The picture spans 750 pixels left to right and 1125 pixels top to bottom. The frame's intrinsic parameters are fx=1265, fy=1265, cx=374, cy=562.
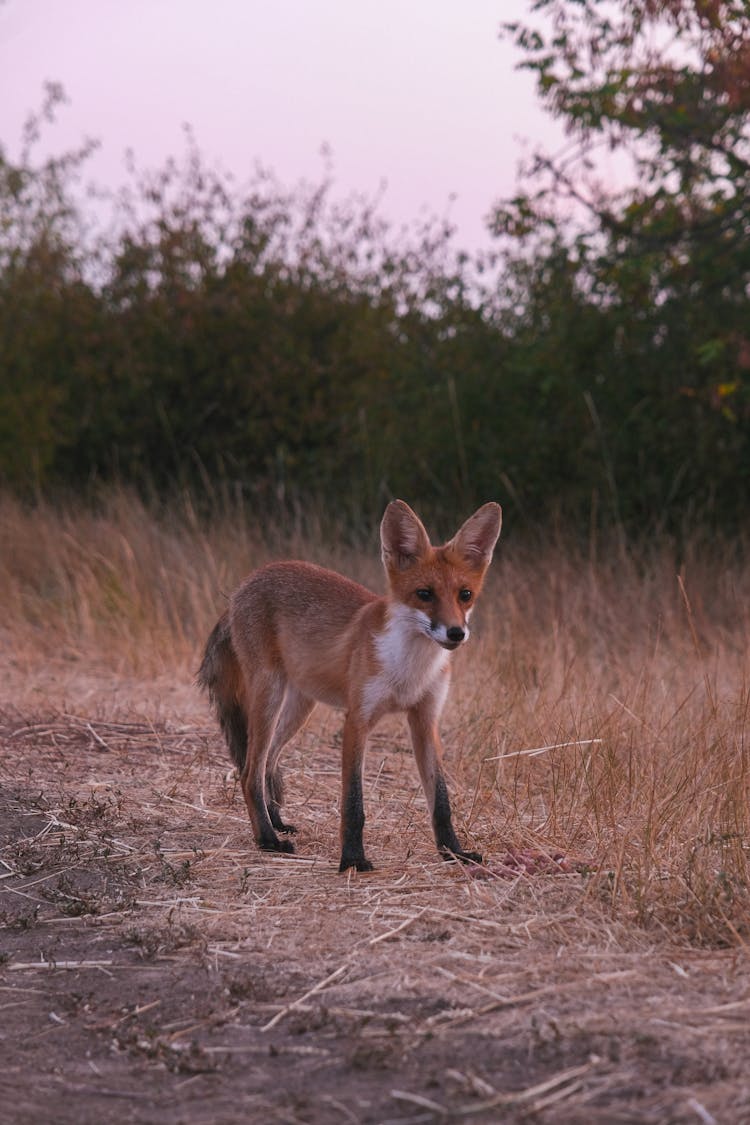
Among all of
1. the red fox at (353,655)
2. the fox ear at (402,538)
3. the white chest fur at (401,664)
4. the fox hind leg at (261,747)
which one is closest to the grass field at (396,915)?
the fox hind leg at (261,747)

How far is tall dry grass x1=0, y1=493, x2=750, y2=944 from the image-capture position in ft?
15.0

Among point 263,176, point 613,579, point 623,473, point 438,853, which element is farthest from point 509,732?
point 263,176

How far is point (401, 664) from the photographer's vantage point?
15.7ft

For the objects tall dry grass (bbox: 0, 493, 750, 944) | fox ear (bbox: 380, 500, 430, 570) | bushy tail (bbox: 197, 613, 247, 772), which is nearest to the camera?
tall dry grass (bbox: 0, 493, 750, 944)

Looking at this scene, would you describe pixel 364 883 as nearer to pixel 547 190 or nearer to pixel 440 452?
pixel 547 190

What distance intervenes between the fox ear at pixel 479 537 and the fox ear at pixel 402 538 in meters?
0.13

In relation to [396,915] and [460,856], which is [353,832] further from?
[396,915]

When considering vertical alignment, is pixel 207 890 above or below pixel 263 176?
below

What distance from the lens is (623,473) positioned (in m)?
12.8

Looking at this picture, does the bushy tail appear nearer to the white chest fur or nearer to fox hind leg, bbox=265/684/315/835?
fox hind leg, bbox=265/684/315/835

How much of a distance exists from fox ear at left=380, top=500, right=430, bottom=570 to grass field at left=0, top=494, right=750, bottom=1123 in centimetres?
97

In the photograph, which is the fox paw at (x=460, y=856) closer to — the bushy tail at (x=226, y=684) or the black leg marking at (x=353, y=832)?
the black leg marking at (x=353, y=832)

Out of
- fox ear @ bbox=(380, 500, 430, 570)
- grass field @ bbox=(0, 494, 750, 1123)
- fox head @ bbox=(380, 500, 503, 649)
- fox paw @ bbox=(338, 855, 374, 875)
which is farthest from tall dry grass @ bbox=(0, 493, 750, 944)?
fox ear @ bbox=(380, 500, 430, 570)

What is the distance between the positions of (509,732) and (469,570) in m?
1.84
